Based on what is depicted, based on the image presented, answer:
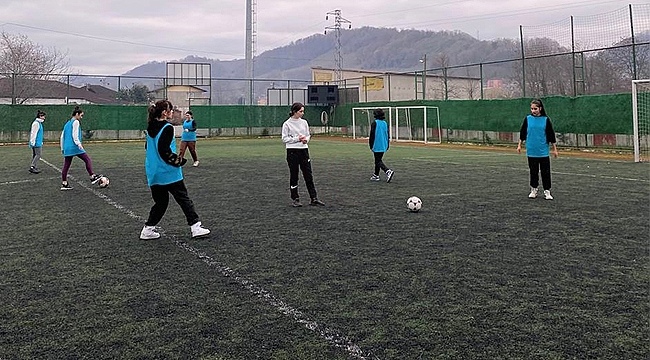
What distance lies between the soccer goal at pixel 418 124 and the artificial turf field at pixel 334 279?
79.4 feet

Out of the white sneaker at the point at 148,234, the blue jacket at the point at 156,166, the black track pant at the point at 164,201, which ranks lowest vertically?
the white sneaker at the point at 148,234

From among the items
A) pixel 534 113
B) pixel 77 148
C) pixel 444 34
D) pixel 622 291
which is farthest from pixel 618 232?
pixel 444 34

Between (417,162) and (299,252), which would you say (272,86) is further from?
(299,252)

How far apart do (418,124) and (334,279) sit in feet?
105

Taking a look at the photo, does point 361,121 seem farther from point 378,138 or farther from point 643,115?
point 378,138

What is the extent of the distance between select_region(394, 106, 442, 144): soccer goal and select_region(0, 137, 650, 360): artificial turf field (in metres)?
24.2

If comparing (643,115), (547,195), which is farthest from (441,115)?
(547,195)

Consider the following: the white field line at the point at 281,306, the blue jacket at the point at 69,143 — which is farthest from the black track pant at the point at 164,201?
the blue jacket at the point at 69,143

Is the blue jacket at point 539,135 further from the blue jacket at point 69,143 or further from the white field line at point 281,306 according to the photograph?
the blue jacket at point 69,143

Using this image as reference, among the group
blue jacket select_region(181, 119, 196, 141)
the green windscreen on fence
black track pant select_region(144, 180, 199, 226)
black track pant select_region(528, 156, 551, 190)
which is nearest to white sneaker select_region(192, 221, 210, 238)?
black track pant select_region(144, 180, 199, 226)

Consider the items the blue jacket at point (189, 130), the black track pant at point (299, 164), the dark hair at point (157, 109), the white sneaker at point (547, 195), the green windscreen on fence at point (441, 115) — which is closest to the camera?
the dark hair at point (157, 109)

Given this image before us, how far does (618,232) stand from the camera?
7949 millimetres

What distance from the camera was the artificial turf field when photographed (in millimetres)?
4281

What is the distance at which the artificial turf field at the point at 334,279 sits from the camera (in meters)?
4.28
